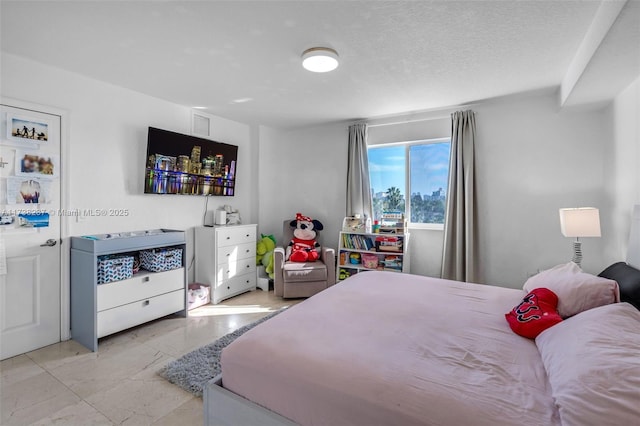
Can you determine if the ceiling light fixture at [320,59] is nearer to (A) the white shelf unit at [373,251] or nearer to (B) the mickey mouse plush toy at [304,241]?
(A) the white shelf unit at [373,251]

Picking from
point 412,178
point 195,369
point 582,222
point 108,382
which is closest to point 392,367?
point 195,369

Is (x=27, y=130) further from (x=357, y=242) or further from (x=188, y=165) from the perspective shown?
(x=357, y=242)

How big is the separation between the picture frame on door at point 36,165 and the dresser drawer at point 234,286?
80.4 inches

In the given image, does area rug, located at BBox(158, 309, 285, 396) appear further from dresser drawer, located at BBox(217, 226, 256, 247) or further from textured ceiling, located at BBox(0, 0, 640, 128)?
textured ceiling, located at BBox(0, 0, 640, 128)

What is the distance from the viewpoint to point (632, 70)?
2.23 m

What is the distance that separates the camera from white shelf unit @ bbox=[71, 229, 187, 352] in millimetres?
2656

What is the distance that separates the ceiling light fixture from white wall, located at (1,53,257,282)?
6.75ft

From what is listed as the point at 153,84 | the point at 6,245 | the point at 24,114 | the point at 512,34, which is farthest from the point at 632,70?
the point at 6,245

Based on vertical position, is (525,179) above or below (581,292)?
above

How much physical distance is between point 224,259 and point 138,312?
3.84 ft

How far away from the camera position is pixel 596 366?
3.39 feet

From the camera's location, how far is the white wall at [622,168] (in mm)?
2457

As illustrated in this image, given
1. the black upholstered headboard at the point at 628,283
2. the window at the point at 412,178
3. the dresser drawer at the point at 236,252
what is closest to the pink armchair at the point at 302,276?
the dresser drawer at the point at 236,252

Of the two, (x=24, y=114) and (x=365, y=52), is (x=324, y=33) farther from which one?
(x=24, y=114)
